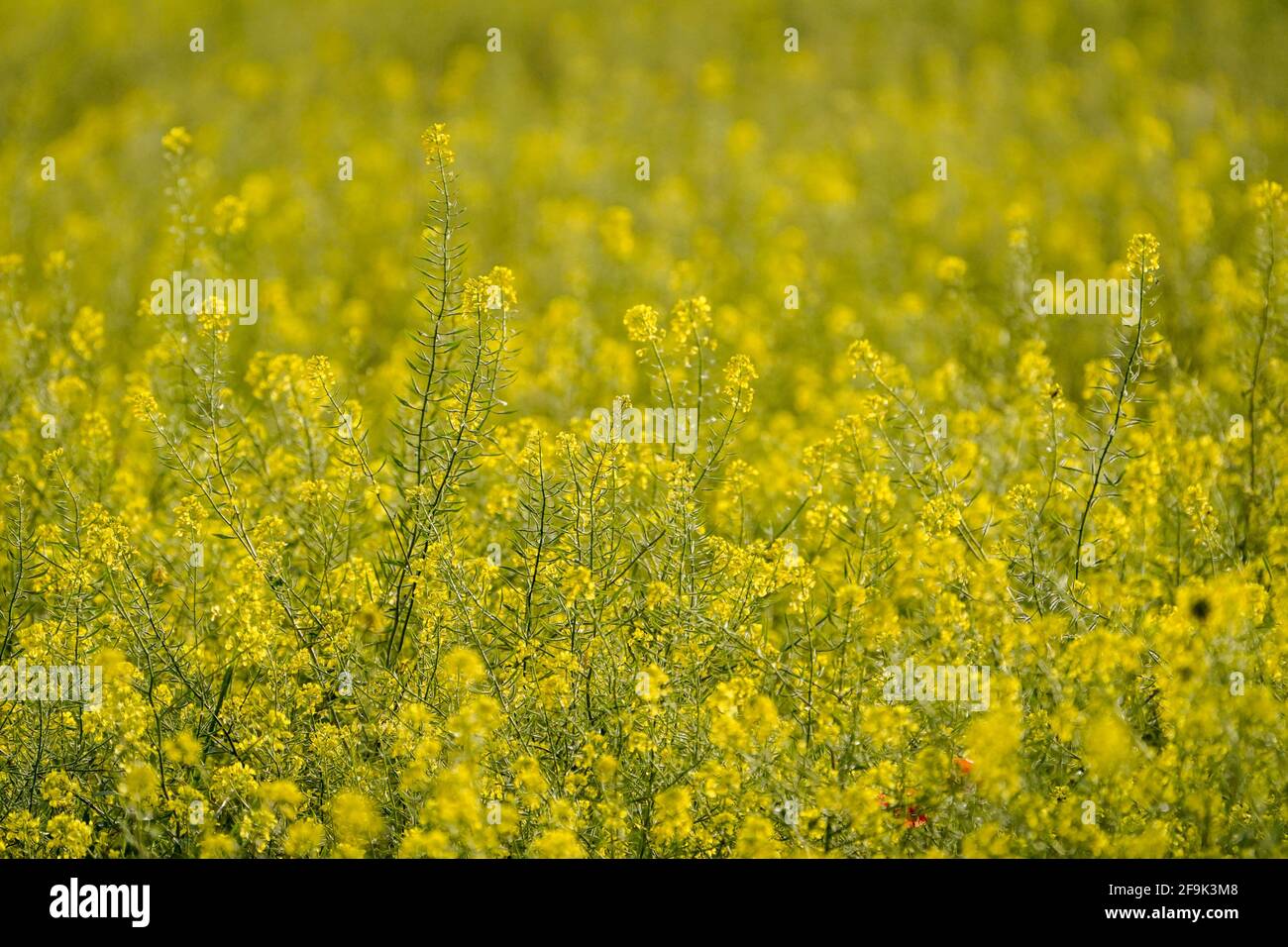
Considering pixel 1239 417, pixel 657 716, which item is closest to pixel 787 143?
pixel 1239 417

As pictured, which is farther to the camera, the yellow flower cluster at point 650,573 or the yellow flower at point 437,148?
the yellow flower at point 437,148

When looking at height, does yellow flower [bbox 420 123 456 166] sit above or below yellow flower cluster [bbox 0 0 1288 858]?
above

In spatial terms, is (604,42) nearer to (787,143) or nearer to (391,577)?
(787,143)

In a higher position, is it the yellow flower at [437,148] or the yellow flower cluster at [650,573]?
the yellow flower at [437,148]

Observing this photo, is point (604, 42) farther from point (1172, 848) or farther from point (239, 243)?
point (1172, 848)

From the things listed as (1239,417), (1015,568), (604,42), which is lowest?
(1015,568)

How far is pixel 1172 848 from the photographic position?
3201mm

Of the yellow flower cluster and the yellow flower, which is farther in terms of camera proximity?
the yellow flower

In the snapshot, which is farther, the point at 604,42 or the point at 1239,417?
the point at 604,42

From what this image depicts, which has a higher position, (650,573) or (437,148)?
(437,148)

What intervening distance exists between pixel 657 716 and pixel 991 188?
7707 millimetres
